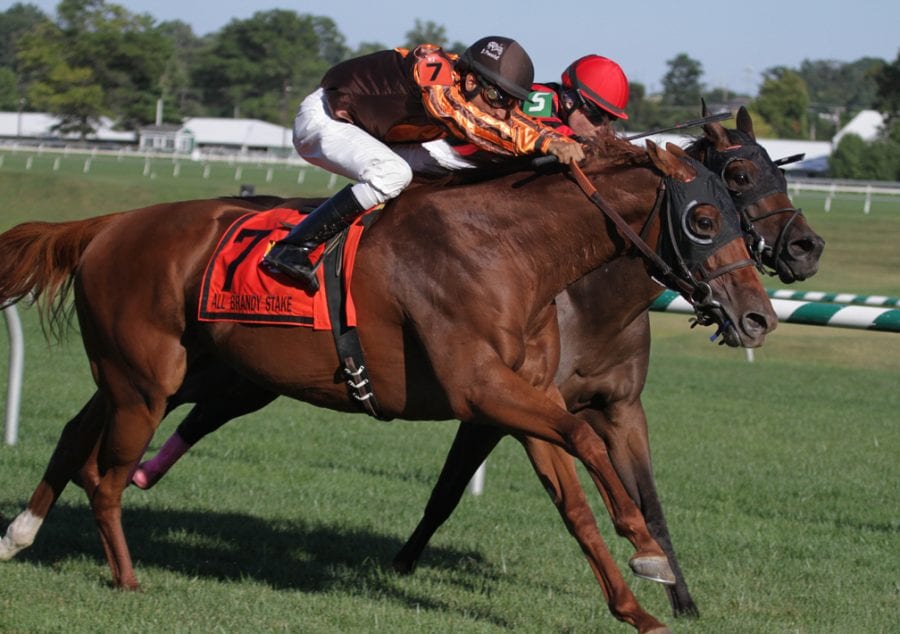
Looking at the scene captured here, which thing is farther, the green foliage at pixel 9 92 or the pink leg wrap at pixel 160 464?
the green foliage at pixel 9 92

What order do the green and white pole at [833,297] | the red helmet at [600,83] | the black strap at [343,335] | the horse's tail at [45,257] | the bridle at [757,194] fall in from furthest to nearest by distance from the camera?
the green and white pole at [833,297] < the horse's tail at [45,257] < the red helmet at [600,83] < the bridle at [757,194] < the black strap at [343,335]

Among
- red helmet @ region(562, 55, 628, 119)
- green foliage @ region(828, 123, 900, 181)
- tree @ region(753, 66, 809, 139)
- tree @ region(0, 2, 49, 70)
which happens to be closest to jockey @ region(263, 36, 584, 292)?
red helmet @ region(562, 55, 628, 119)

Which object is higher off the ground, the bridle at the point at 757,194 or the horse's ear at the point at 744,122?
the horse's ear at the point at 744,122

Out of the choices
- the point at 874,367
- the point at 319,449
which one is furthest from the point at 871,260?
the point at 319,449

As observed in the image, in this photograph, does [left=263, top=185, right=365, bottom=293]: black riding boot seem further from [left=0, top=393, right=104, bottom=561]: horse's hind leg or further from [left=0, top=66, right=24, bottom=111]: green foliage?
[left=0, top=66, right=24, bottom=111]: green foliage

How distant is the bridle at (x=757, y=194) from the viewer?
5805mm

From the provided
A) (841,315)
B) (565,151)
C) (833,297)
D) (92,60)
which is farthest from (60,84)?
(565,151)

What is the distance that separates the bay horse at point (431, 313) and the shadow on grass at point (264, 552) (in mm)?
502

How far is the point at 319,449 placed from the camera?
9344mm

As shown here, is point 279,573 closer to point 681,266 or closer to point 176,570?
point 176,570

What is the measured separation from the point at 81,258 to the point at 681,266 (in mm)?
2836

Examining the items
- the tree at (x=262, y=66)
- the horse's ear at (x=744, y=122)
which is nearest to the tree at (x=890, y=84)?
the tree at (x=262, y=66)

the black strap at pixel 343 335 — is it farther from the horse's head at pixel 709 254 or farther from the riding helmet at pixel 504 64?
the horse's head at pixel 709 254

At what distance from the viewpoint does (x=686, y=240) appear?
4797 millimetres
